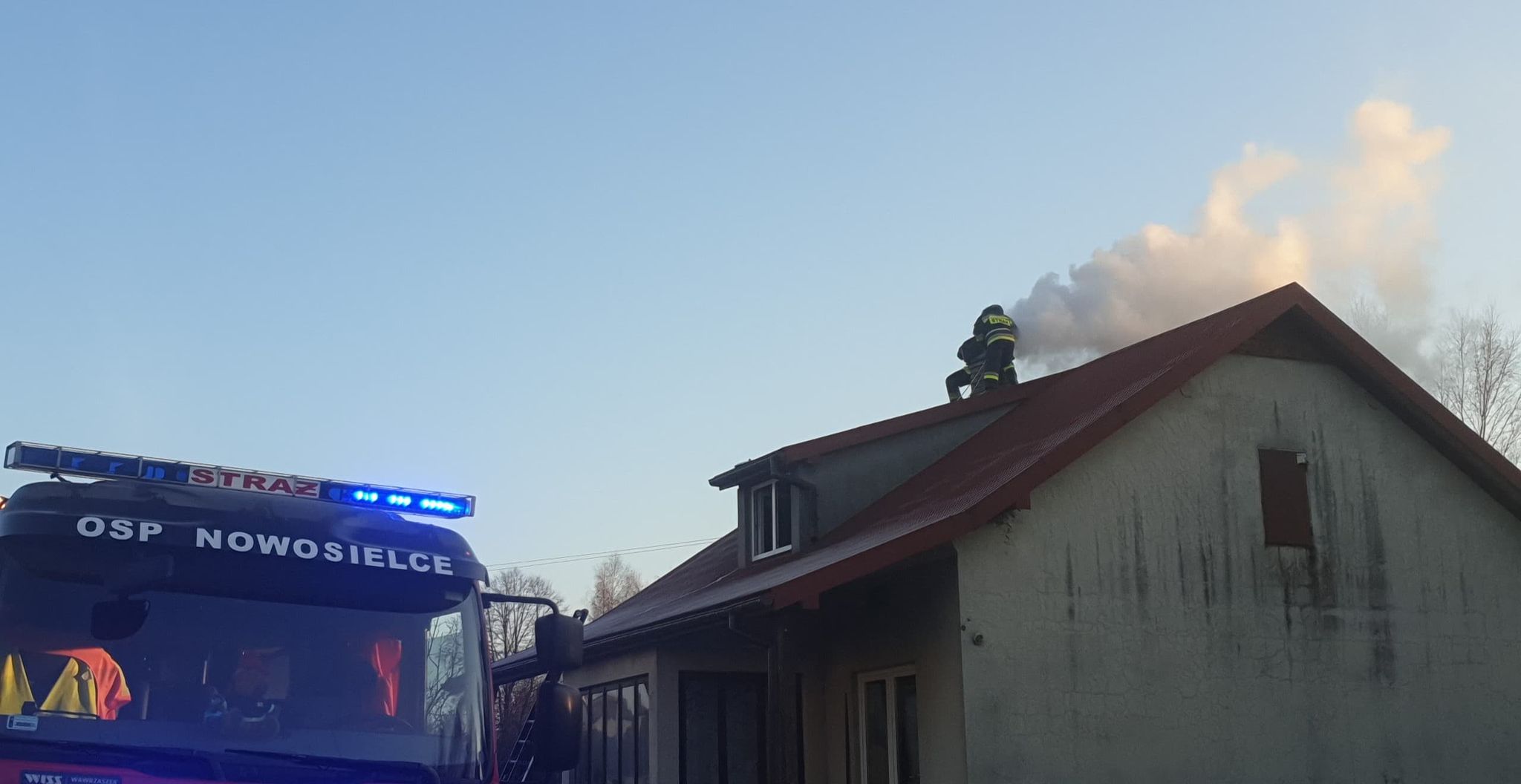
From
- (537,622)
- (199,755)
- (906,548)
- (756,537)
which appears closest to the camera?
(199,755)

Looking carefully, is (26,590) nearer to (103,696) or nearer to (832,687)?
(103,696)

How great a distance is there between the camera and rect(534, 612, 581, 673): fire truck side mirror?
7.08m

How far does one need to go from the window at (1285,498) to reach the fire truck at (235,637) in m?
9.77

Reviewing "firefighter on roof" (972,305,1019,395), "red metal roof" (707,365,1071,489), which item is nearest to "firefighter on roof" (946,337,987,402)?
"firefighter on roof" (972,305,1019,395)

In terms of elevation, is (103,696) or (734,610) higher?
(734,610)

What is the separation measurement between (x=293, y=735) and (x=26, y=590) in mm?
1281

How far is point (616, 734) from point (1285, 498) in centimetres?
911

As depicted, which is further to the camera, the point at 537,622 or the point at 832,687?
the point at 832,687

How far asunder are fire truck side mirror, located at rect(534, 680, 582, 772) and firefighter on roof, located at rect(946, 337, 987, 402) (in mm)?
16234

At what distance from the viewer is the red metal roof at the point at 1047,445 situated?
1309 cm

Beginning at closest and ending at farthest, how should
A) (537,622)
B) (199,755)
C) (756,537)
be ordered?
1. (199,755)
2. (537,622)
3. (756,537)

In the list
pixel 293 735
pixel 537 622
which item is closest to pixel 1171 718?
pixel 537 622

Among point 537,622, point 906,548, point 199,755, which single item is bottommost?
point 199,755

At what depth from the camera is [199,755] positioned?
573 centimetres
